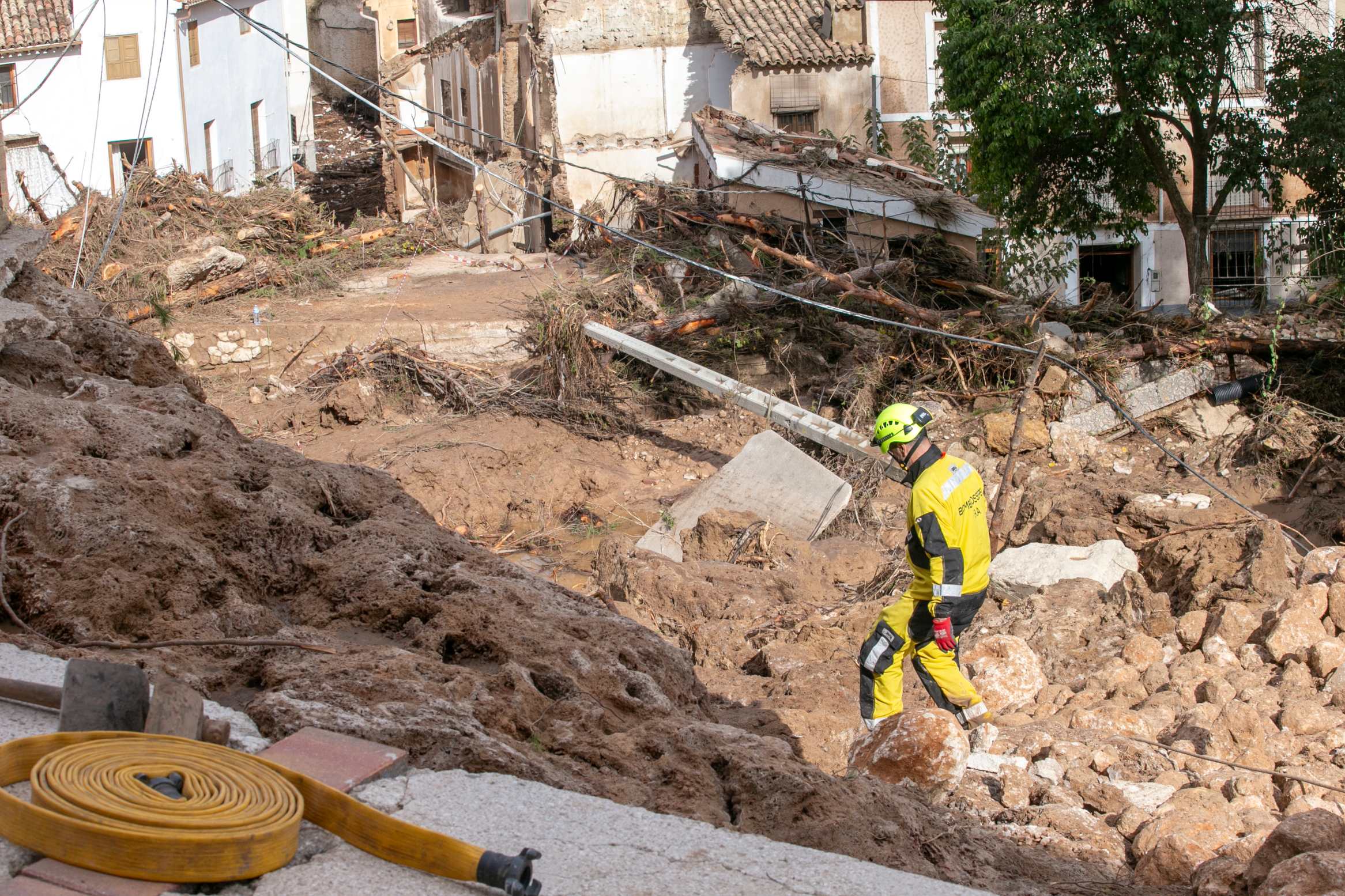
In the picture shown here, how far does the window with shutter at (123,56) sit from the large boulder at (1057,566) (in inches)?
1200

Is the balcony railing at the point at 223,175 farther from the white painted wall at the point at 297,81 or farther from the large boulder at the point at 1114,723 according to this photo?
the large boulder at the point at 1114,723

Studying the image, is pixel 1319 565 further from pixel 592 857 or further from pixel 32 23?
pixel 32 23

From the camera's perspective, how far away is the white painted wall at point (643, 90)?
23078 mm

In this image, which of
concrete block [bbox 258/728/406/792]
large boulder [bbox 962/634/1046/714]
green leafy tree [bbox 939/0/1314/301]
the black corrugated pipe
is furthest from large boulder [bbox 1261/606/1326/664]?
green leafy tree [bbox 939/0/1314/301]

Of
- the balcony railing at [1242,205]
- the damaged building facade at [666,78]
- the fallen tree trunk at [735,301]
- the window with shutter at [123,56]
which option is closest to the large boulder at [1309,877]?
the fallen tree trunk at [735,301]

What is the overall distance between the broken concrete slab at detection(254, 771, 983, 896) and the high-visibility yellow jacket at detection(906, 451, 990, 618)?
3.35 metres

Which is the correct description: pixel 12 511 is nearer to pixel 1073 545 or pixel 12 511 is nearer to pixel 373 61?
pixel 1073 545

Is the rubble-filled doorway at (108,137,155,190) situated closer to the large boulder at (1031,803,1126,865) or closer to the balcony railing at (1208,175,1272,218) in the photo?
the balcony railing at (1208,175,1272,218)

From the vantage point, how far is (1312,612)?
21.2ft

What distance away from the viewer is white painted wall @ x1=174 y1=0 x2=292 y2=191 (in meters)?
30.1

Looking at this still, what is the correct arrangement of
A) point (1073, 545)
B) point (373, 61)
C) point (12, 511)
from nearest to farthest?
point (12, 511) → point (1073, 545) → point (373, 61)

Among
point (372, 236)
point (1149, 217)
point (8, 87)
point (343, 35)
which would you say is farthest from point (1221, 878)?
point (343, 35)

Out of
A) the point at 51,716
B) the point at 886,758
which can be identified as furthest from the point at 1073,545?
the point at 51,716

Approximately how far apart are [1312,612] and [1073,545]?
2.45m
